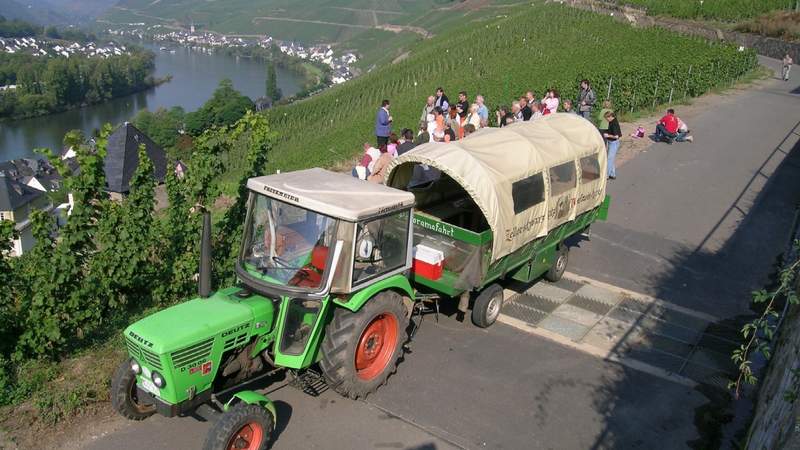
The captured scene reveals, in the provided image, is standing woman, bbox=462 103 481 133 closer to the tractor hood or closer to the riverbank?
the tractor hood

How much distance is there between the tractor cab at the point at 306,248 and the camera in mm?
6340

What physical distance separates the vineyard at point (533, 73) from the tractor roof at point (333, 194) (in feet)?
24.3

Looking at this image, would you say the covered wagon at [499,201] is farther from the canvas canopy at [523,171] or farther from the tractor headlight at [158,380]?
the tractor headlight at [158,380]

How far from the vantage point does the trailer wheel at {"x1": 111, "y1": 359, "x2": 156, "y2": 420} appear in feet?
19.8

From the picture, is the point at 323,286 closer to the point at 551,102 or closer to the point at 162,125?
the point at 551,102

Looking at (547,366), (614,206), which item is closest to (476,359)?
(547,366)

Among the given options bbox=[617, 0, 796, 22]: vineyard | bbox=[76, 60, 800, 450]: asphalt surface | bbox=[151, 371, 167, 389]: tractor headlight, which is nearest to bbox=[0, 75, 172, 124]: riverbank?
bbox=[617, 0, 796, 22]: vineyard

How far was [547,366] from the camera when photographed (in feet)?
26.2

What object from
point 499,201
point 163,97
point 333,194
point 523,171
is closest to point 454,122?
point 523,171

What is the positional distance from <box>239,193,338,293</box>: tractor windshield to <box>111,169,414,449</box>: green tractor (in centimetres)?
1

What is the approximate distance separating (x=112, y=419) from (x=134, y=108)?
11751 centimetres

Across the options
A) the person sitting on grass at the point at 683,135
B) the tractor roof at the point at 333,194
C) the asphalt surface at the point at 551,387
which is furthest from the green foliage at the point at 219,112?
the tractor roof at the point at 333,194

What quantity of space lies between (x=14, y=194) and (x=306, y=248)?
62995 millimetres

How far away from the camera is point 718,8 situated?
178 ft
